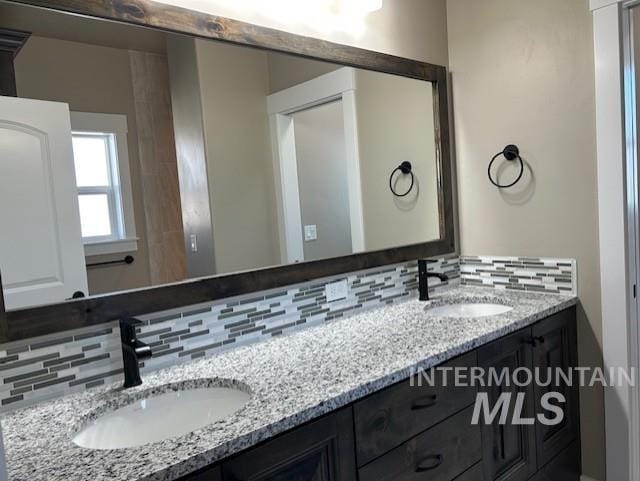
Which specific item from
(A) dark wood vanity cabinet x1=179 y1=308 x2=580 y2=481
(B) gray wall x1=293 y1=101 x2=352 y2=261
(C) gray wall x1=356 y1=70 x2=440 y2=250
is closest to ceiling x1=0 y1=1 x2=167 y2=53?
(B) gray wall x1=293 y1=101 x2=352 y2=261

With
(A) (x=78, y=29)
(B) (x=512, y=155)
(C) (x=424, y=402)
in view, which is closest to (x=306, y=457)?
(C) (x=424, y=402)

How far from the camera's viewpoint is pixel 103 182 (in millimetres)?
1383

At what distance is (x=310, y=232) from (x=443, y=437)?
2.91 ft

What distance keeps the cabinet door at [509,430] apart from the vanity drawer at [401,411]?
176 mm

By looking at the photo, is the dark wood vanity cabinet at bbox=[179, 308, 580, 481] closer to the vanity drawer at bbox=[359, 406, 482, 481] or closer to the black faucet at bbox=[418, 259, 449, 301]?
the vanity drawer at bbox=[359, 406, 482, 481]

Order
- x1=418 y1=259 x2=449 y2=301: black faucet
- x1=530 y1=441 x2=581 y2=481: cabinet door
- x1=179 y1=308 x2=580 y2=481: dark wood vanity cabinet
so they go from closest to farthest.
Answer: x1=179 y1=308 x2=580 y2=481: dark wood vanity cabinet
x1=530 y1=441 x2=581 y2=481: cabinet door
x1=418 y1=259 x2=449 y2=301: black faucet

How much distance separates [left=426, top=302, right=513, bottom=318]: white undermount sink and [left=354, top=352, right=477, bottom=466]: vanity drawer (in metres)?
0.58

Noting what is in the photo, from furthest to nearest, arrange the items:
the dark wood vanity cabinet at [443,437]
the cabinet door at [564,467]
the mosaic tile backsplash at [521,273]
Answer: the mosaic tile backsplash at [521,273] < the cabinet door at [564,467] < the dark wood vanity cabinet at [443,437]

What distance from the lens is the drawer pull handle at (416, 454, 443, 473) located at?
141cm

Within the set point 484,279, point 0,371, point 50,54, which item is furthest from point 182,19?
point 484,279

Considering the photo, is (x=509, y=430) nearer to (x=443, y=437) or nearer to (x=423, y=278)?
(x=443, y=437)

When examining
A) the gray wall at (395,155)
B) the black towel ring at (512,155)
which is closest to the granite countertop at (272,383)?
the gray wall at (395,155)

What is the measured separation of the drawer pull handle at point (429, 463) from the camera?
4.61ft

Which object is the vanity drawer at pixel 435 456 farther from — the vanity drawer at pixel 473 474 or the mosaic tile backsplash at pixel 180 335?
the mosaic tile backsplash at pixel 180 335
